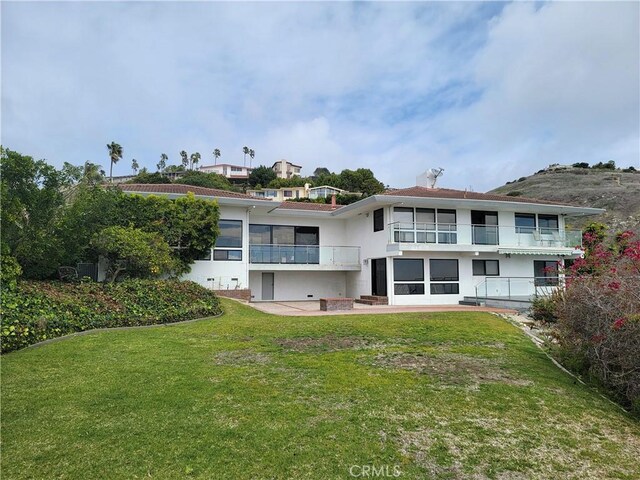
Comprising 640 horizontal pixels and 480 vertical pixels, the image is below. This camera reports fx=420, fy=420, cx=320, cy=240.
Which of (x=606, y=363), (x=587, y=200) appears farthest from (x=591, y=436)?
(x=587, y=200)

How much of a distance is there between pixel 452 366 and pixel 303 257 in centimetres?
1608

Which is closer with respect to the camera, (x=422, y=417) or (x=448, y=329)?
(x=422, y=417)

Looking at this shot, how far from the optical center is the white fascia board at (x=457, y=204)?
21453 mm

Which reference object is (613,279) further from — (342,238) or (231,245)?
(342,238)

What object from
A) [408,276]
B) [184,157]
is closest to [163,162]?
[184,157]

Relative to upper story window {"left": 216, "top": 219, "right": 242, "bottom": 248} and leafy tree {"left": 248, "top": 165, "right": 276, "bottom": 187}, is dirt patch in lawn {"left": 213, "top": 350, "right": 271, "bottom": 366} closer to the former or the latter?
upper story window {"left": 216, "top": 219, "right": 242, "bottom": 248}

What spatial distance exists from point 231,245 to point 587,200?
5739 centimetres

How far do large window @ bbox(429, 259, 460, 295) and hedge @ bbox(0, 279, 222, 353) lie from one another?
12149 millimetres

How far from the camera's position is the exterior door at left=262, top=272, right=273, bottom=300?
80.4ft

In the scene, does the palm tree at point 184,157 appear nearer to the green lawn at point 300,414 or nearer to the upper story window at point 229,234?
the upper story window at point 229,234

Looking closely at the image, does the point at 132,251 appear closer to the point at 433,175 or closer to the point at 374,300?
the point at 374,300

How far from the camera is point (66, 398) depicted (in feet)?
19.5

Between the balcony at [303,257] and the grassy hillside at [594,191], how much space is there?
3512 centimetres

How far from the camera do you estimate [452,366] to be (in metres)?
7.84
